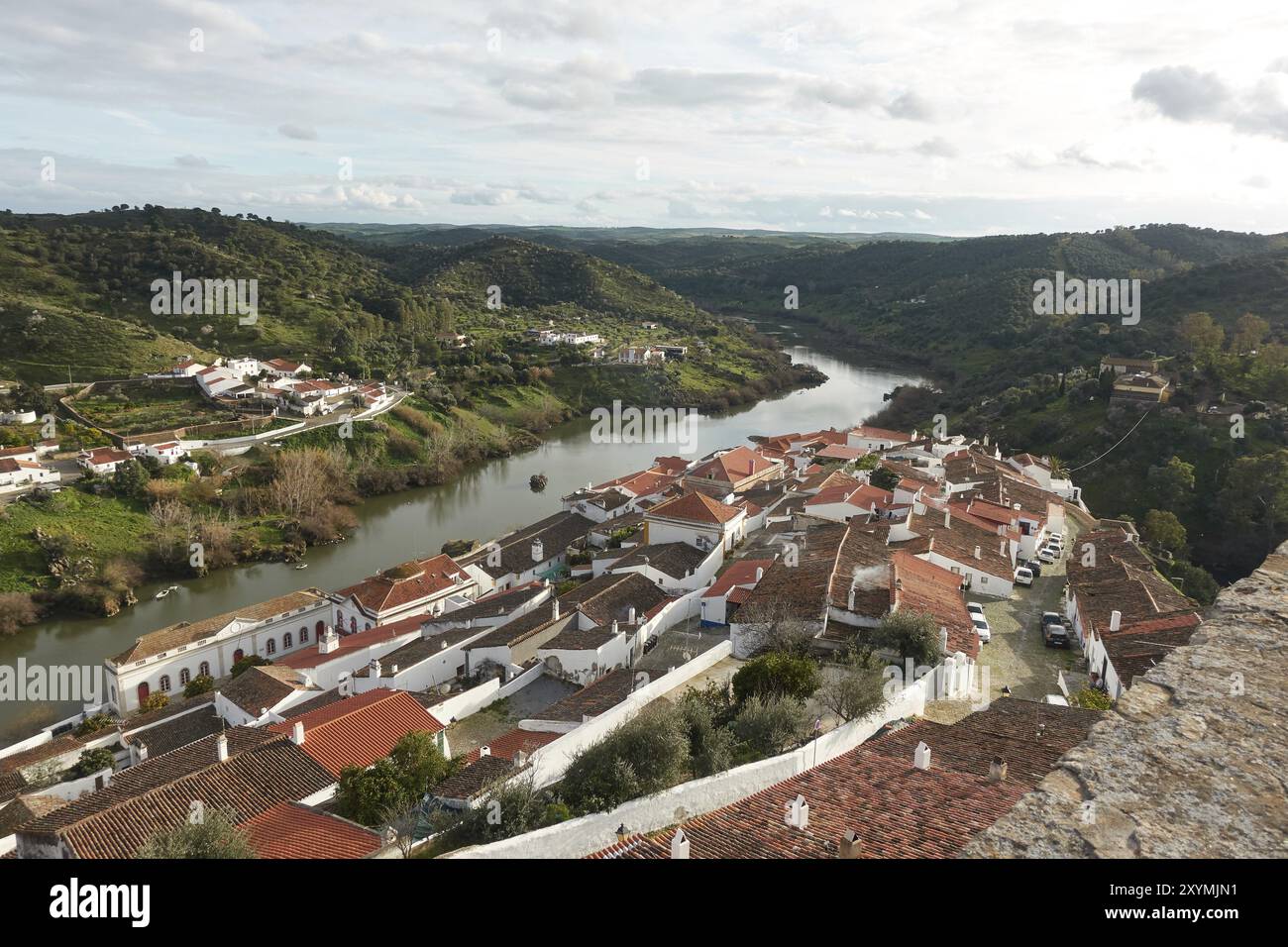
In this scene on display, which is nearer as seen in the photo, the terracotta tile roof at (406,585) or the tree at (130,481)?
the terracotta tile roof at (406,585)

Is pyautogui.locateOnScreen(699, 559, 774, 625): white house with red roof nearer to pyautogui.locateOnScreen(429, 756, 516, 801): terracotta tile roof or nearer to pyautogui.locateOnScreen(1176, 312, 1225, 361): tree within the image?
pyautogui.locateOnScreen(429, 756, 516, 801): terracotta tile roof

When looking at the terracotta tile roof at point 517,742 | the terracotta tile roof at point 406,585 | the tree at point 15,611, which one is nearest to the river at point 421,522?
the tree at point 15,611

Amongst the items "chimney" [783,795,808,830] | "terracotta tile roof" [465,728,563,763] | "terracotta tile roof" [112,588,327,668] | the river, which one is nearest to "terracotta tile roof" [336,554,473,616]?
"terracotta tile roof" [112,588,327,668]

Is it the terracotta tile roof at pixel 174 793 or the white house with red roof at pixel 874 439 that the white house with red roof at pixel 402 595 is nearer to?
the terracotta tile roof at pixel 174 793

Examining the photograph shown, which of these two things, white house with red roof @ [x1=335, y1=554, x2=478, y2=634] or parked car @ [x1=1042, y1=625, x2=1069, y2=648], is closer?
parked car @ [x1=1042, y1=625, x2=1069, y2=648]

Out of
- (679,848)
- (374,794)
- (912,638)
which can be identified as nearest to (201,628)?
(374,794)

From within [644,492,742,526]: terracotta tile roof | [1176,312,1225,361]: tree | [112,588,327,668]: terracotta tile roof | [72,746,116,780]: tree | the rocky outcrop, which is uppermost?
[1176,312,1225,361]: tree

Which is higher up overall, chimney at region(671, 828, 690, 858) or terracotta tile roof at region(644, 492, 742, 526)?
chimney at region(671, 828, 690, 858)
